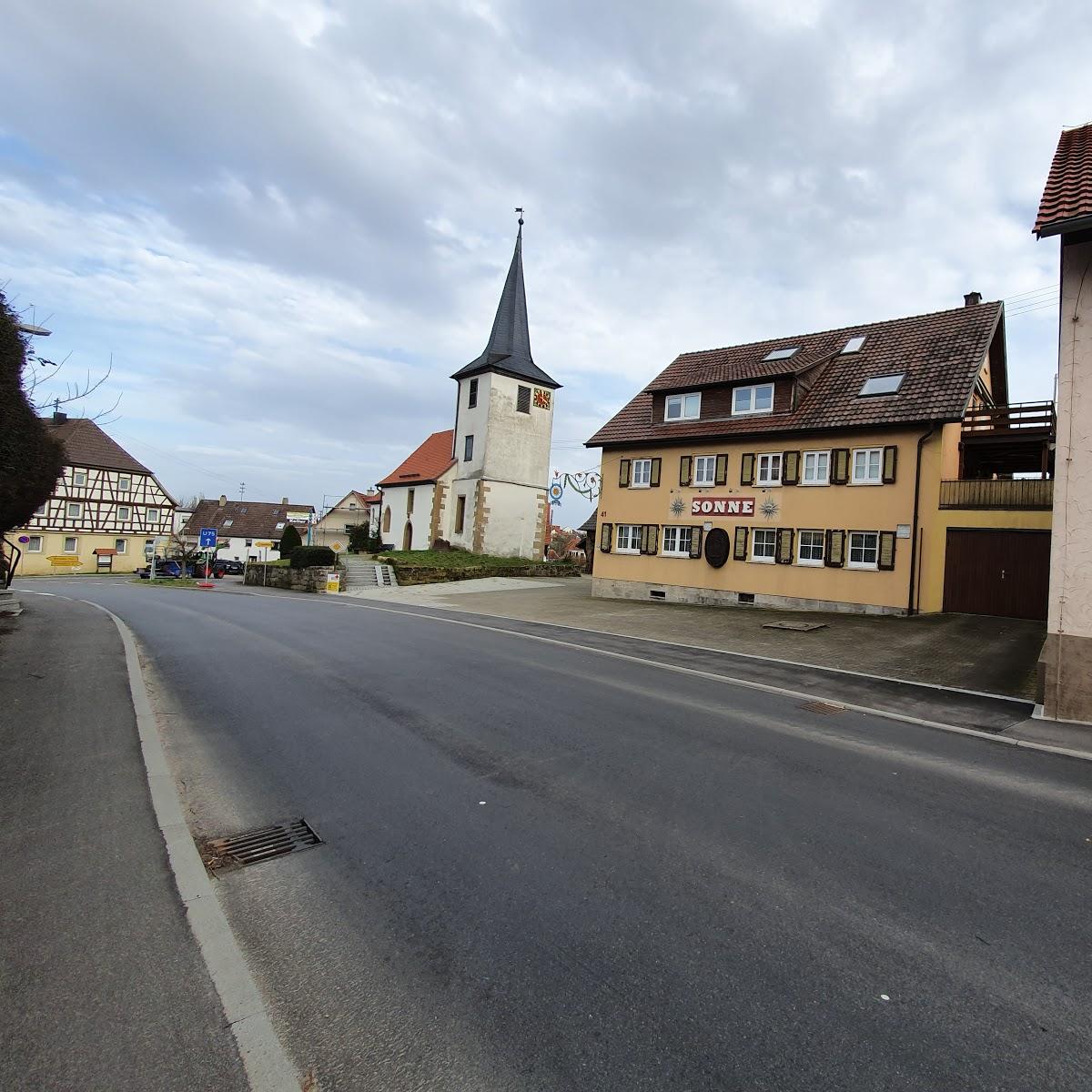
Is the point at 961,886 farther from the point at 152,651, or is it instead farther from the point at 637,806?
the point at 152,651

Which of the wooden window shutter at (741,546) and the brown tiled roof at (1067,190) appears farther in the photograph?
the wooden window shutter at (741,546)

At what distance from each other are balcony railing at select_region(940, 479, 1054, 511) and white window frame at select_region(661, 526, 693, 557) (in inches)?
318

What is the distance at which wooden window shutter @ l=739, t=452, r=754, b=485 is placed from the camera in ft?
73.8

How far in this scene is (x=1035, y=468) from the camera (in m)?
23.3

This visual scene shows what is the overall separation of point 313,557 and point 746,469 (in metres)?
20.7

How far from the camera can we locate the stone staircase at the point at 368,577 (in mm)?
31969

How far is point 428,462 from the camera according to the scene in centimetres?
4697

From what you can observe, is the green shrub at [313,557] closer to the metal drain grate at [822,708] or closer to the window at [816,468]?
the window at [816,468]

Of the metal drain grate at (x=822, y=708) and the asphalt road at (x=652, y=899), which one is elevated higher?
the metal drain grate at (x=822, y=708)

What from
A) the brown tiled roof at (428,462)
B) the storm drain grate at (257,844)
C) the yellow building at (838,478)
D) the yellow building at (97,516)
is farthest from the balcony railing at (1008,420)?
the yellow building at (97,516)

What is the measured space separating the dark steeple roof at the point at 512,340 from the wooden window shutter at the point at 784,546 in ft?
80.2

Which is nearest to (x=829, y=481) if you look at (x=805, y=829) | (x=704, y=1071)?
(x=805, y=829)

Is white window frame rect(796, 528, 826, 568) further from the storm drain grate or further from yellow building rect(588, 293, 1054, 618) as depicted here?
the storm drain grate

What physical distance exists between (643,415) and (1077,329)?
18868mm
